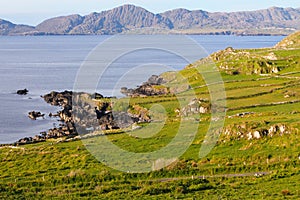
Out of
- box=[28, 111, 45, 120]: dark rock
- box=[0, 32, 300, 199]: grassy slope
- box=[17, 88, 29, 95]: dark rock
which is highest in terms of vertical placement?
box=[0, 32, 300, 199]: grassy slope

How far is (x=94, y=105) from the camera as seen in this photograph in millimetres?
104500

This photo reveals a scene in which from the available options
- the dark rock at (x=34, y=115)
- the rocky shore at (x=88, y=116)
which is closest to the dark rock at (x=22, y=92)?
the rocky shore at (x=88, y=116)

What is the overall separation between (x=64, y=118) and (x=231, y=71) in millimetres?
41780

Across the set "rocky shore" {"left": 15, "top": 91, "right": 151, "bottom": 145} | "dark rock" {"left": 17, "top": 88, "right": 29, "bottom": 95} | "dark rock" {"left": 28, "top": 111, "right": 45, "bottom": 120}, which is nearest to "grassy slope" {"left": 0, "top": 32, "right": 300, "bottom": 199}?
"rocky shore" {"left": 15, "top": 91, "right": 151, "bottom": 145}

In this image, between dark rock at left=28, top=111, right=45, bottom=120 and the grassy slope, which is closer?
the grassy slope

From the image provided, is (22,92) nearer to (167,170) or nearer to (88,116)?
(88,116)

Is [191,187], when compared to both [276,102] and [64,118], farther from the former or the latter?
[64,118]

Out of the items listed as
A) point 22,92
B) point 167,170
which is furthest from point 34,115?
point 167,170

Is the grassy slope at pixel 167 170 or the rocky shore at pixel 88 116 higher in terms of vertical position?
the grassy slope at pixel 167 170

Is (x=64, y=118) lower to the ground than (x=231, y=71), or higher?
lower

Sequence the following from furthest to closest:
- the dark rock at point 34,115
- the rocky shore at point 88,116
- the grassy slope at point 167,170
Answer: the dark rock at point 34,115 < the rocky shore at point 88,116 < the grassy slope at point 167,170

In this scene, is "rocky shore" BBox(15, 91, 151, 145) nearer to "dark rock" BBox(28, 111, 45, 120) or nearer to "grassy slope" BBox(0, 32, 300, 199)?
"dark rock" BBox(28, 111, 45, 120)

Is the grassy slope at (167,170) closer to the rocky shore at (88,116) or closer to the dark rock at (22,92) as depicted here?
the rocky shore at (88,116)

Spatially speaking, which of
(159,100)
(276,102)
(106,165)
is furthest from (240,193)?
(159,100)
